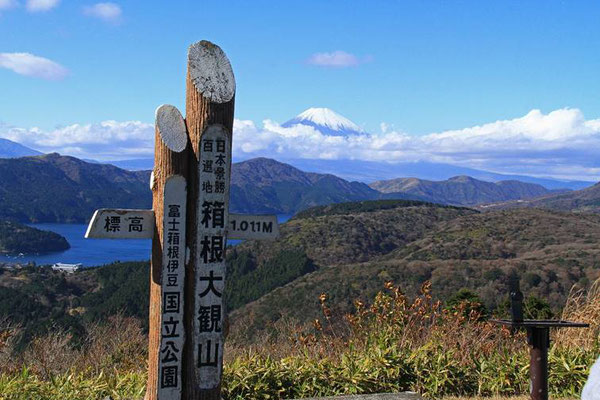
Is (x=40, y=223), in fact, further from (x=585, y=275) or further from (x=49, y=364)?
(x=49, y=364)

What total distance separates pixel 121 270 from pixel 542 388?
59.1m

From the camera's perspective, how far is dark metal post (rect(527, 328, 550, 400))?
462 centimetres

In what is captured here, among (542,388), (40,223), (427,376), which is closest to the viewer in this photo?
(542,388)

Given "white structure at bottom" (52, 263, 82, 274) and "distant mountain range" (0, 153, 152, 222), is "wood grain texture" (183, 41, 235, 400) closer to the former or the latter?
"white structure at bottom" (52, 263, 82, 274)

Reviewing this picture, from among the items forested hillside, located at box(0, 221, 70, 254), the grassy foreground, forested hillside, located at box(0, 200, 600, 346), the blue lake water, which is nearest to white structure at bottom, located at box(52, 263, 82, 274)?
forested hillside, located at box(0, 200, 600, 346)

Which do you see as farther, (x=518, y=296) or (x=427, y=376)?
(x=427, y=376)

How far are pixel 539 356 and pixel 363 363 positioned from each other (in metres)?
2.00

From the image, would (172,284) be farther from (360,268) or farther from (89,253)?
(89,253)

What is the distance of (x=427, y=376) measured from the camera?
20.1ft

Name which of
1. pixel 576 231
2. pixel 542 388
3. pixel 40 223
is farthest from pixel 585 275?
pixel 40 223

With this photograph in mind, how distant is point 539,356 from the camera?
464cm

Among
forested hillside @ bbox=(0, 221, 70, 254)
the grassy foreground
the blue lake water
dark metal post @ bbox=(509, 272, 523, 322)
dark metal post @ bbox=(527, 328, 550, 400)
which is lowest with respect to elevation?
the blue lake water

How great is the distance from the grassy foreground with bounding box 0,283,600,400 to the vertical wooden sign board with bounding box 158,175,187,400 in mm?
1145

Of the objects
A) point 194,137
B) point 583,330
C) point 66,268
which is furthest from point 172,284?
point 66,268
